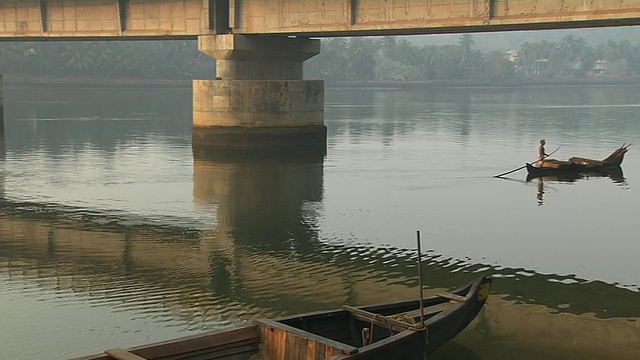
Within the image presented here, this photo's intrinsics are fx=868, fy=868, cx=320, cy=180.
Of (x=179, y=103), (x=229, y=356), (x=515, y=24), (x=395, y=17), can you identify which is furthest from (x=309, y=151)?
(x=179, y=103)

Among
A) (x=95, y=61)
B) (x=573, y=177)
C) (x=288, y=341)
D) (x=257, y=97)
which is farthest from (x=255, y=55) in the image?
(x=95, y=61)

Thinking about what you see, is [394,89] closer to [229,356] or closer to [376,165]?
[376,165]

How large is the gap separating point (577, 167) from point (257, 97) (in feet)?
45.3

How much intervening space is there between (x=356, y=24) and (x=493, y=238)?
15.5 m

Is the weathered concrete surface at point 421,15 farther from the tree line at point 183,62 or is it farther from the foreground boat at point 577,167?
the tree line at point 183,62

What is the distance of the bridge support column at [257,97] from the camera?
37.8m

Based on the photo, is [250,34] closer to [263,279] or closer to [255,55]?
[255,55]

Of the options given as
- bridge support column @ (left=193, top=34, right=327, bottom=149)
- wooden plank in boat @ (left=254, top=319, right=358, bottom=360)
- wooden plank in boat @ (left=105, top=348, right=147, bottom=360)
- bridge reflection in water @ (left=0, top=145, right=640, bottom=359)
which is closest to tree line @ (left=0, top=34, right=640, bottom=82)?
bridge support column @ (left=193, top=34, right=327, bottom=149)

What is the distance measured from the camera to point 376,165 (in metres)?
34.9

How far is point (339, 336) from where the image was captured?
1189cm

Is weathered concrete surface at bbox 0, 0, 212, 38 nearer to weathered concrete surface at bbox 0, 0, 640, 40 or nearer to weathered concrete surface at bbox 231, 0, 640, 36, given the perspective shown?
weathered concrete surface at bbox 0, 0, 640, 40

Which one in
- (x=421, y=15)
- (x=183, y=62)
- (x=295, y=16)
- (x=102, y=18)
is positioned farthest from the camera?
(x=183, y=62)

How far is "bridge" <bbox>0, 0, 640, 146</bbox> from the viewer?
34.3m

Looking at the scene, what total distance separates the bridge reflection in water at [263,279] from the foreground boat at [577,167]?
11.5 m
